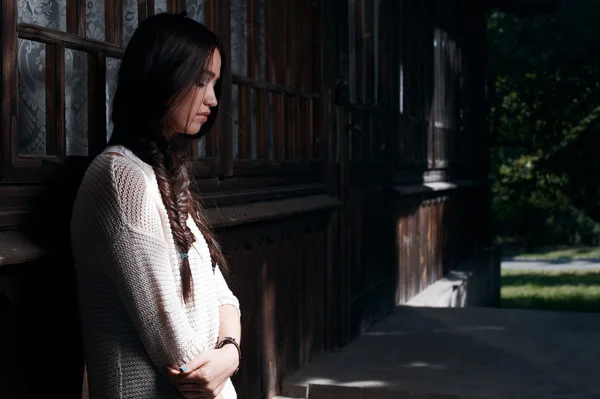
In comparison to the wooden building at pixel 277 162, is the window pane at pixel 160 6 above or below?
above

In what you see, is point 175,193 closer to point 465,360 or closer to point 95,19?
point 95,19

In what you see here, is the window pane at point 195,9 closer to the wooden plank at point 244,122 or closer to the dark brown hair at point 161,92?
the wooden plank at point 244,122

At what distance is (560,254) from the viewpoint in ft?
84.3

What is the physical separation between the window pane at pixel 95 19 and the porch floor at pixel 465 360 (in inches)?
112

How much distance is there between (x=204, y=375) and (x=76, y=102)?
48.6 inches

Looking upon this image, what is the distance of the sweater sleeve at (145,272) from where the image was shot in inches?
96.5

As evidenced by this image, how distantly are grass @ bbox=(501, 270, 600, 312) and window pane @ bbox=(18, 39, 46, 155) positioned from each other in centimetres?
1113

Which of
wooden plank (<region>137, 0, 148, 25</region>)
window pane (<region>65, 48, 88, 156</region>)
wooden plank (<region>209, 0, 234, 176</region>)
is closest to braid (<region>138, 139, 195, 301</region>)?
window pane (<region>65, 48, 88, 156</region>)

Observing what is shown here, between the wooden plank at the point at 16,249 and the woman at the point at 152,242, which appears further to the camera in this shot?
the wooden plank at the point at 16,249

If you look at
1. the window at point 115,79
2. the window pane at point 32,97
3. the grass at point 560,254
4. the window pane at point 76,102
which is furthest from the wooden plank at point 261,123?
the grass at point 560,254

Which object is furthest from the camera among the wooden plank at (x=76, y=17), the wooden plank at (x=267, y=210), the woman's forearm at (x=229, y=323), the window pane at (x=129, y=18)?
the wooden plank at (x=267, y=210)

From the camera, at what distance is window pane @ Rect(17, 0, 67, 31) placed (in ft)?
9.96

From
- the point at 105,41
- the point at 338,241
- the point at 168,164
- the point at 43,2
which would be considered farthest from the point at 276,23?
the point at 168,164

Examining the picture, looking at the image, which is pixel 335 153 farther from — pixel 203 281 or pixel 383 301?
pixel 203 281
